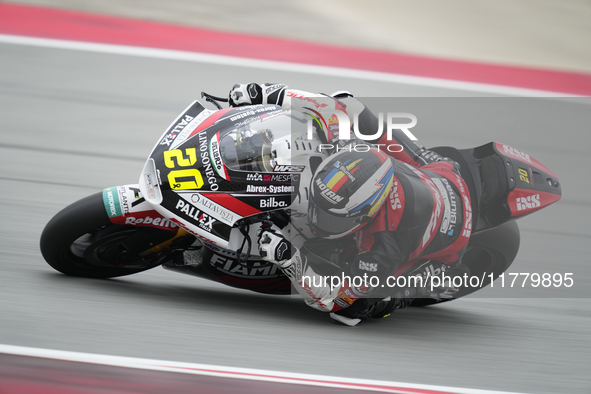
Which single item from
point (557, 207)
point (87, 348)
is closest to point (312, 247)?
point (87, 348)

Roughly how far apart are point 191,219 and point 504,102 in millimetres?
4522

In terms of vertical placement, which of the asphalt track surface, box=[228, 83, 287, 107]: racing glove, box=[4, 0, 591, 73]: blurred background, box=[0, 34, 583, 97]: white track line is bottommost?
the asphalt track surface

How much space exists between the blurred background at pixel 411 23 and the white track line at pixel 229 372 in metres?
4.91

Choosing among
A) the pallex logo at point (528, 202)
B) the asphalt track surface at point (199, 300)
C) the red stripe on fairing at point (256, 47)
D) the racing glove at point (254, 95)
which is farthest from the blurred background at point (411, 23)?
the pallex logo at point (528, 202)

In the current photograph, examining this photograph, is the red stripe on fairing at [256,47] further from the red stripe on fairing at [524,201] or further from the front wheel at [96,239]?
the front wheel at [96,239]

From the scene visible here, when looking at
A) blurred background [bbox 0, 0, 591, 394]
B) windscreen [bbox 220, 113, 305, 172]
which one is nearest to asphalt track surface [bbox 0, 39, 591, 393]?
blurred background [bbox 0, 0, 591, 394]

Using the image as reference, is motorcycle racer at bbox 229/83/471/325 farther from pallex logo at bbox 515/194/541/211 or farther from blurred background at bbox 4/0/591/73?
blurred background at bbox 4/0/591/73

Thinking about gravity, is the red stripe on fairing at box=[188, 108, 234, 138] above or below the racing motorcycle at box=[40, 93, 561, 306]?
above

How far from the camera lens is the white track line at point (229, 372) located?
260 centimetres

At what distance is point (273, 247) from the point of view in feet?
8.46

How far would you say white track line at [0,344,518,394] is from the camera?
8.54 feet

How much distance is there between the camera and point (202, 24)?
6859 mm

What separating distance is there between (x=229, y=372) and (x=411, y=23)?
6.35m

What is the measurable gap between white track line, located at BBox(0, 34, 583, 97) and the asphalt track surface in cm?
36
